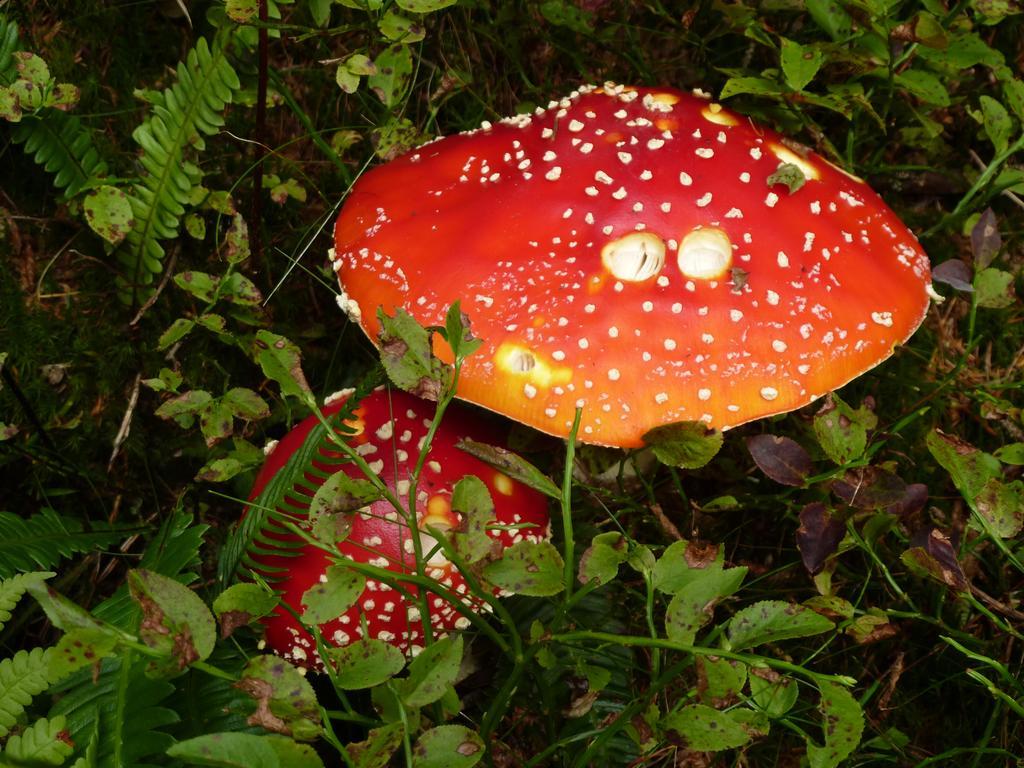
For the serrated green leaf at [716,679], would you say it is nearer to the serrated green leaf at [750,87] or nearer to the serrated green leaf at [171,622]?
the serrated green leaf at [171,622]

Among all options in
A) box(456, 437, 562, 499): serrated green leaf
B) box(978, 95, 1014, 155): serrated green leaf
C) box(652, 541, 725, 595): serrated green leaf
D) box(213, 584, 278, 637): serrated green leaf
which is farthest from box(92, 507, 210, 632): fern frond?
box(978, 95, 1014, 155): serrated green leaf

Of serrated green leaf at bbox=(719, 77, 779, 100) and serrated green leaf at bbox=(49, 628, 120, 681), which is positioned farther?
serrated green leaf at bbox=(719, 77, 779, 100)

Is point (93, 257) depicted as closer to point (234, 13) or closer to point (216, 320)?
point (216, 320)

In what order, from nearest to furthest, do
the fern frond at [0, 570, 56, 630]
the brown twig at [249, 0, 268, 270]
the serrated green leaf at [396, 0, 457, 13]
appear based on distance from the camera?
the fern frond at [0, 570, 56, 630], the serrated green leaf at [396, 0, 457, 13], the brown twig at [249, 0, 268, 270]

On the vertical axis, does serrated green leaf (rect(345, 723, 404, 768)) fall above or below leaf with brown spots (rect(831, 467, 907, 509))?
above

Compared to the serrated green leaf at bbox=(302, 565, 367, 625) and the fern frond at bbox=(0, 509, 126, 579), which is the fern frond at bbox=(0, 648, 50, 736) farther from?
the serrated green leaf at bbox=(302, 565, 367, 625)

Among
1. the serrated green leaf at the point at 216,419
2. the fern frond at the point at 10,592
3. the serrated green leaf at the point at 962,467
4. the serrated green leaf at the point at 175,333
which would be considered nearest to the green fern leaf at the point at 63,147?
the serrated green leaf at the point at 175,333
